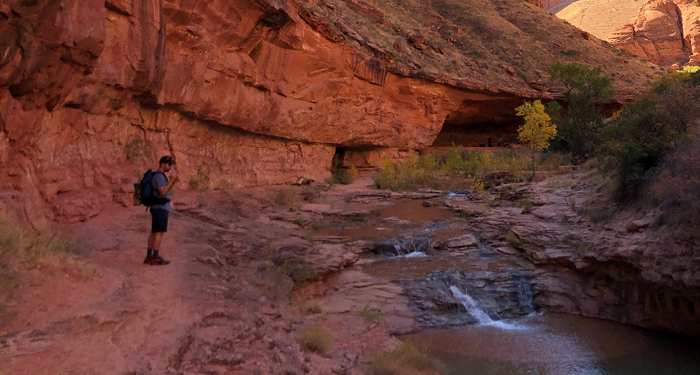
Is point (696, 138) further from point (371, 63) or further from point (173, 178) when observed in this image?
point (371, 63)

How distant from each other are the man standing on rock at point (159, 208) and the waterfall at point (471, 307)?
17.1 ft

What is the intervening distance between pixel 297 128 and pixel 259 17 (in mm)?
5130

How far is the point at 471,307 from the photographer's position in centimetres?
793

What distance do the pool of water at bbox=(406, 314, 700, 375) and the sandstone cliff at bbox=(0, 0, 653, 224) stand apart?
6.35 m

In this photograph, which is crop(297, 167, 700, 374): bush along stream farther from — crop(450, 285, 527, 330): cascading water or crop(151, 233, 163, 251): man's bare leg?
crop(151, 233, 163, 251): man's bare leg

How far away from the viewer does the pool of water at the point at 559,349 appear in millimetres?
6129

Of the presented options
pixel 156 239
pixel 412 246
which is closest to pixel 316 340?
pixel 156 239

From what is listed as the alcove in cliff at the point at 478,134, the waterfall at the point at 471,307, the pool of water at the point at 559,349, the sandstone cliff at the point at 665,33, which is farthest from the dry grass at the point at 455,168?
the sandstone cliff at the point at 665,33

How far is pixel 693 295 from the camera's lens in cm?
671

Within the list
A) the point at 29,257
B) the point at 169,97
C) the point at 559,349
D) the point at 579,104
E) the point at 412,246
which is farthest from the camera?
the point at 579,104

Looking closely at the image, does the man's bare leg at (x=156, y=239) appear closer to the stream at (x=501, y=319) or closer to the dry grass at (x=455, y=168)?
the stream at (x=501, y=319)

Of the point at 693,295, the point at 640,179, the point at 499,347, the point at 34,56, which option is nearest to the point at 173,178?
the point at 34,56

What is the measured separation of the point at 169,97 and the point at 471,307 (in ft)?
27.3

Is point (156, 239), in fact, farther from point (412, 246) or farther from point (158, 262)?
point (412, 246)
